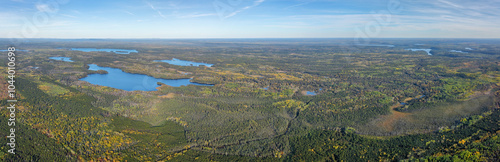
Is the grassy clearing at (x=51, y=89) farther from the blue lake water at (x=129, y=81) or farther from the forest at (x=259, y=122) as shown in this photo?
the blue lake water at (x=129, y=81)

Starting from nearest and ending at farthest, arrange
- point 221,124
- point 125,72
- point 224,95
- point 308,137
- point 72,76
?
point 308,137, point 221,124, point 224,95, point 72,76, point 125,72

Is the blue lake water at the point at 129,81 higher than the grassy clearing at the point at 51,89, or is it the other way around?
the blue lake water at the point at 129,81

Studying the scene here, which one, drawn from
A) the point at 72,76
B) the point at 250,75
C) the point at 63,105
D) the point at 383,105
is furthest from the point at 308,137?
the point at 72,76

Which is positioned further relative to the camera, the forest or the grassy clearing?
the grassy clearing

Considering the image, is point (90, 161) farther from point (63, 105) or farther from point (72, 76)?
point (72, 76)

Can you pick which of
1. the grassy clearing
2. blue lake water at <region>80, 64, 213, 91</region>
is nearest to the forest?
the grassy clearing

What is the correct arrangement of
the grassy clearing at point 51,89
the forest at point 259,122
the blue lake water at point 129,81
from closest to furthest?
the forest at point 259,122
the grassy clearing at point 51,89
the blue lake water at point 129,81

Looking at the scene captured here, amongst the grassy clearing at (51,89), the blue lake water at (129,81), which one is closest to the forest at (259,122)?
the grassy clearing at (51,89)

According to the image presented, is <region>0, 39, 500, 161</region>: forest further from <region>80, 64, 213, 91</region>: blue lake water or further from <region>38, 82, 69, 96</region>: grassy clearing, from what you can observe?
<region>80, 64, 213, 91</region>: blue lake water
